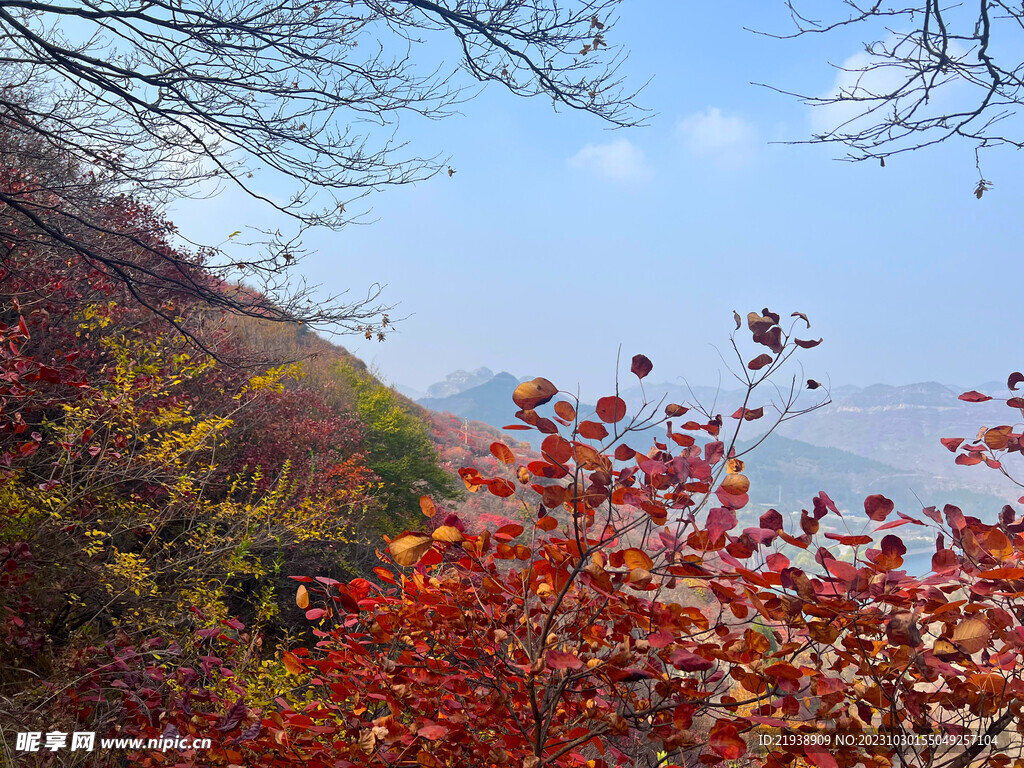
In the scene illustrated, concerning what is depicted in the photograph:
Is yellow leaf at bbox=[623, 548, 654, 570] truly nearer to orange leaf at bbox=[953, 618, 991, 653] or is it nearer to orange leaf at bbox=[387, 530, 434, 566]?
orange leaf at bbox=[387, 530, 434, 566]

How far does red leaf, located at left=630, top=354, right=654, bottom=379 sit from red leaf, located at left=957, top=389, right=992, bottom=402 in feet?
4.90

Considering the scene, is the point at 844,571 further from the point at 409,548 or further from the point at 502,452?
the point at 409,548

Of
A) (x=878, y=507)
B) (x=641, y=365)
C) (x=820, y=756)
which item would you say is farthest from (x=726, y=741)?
(x=641, y=365)

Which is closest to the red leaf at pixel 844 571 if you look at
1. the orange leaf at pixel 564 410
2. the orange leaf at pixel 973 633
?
the orange leaf at pixel 973 633

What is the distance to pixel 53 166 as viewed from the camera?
8.02 metres

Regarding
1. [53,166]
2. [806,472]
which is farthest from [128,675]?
[806,472]

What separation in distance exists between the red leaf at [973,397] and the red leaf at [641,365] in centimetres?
149

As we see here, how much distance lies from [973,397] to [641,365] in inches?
64.1

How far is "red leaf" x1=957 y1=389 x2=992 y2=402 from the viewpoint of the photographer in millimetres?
2357

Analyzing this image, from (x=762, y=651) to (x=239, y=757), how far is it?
6.18 feet

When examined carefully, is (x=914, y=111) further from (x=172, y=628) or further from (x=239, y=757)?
(x=172, y=628)

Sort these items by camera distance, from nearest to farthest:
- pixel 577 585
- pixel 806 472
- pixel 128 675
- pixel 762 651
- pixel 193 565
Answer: pixel 762 651
pixel 577 585
pixel 128 675
pixel 193 565
pixel 806 472

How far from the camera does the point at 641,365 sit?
1774 millimetres

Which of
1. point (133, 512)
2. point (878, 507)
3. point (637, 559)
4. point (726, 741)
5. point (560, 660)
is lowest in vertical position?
point (133, 512)
